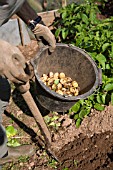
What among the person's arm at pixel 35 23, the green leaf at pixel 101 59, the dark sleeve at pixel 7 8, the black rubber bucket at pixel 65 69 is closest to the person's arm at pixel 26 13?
the person's arm at pixel 35 23

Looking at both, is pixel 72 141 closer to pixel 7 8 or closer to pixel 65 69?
pixel 65 69

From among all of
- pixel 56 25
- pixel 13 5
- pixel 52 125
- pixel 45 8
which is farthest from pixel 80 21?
pixel 13 5

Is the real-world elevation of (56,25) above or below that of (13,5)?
below

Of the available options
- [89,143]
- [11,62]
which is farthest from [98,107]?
[11,62]

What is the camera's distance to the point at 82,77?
129 inches

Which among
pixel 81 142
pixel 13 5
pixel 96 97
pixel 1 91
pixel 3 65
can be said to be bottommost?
pixel 81 142

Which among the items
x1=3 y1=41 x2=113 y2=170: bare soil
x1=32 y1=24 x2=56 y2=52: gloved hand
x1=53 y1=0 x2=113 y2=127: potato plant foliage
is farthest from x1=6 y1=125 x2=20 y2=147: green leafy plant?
x1=32 y1=24 x2=56 y2=52: gloved hand

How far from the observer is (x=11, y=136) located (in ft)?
11.5

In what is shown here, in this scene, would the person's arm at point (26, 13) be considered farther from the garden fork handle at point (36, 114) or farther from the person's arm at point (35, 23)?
the garden fork handle at point (36, 114)

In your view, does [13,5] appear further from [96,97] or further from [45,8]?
[45,8]

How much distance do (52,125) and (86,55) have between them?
2.68 feet

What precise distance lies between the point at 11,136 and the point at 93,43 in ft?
3.95

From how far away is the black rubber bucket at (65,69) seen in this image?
3.00 meters

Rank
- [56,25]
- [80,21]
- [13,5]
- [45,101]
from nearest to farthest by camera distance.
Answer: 1. [13,5]
2. [45,101]
3. [80,21]
4. [56,25]
